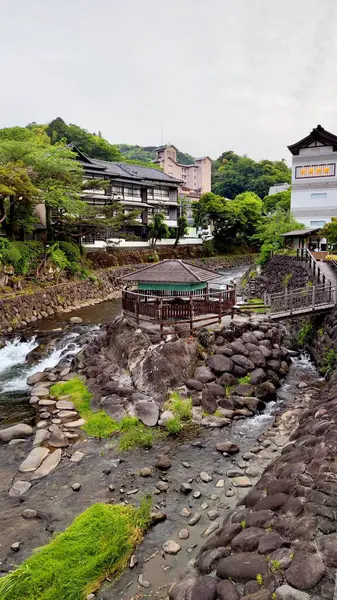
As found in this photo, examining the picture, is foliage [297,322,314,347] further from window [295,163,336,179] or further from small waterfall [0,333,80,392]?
window [295,163,336,179]

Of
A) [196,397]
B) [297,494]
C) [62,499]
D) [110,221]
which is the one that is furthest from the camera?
[110,221]

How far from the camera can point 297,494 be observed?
21.2ft

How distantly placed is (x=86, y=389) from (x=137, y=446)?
169 inches

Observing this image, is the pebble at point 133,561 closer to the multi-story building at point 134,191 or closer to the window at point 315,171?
the multi-story building at point 134,191

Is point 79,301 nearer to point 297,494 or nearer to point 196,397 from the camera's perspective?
point 196,397

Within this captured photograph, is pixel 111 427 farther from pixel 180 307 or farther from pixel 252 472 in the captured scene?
pixel 180 307

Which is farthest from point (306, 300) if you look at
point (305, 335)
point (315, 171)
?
point (315, 171)

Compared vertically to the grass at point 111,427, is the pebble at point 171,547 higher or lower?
lower

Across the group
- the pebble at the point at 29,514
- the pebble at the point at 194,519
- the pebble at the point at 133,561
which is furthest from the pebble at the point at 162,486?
the pebble at the point at 29,514

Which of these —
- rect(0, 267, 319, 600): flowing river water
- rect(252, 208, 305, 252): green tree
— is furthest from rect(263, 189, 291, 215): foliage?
rect(0, 267, 319, 600): flowing river water

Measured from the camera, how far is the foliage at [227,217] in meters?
53.2

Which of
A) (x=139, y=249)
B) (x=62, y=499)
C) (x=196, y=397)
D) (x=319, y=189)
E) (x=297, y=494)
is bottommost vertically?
(x=62, y=499)

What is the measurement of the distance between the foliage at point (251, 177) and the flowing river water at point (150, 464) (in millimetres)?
66771

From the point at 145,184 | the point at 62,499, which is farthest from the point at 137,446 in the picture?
the point at 145,184
